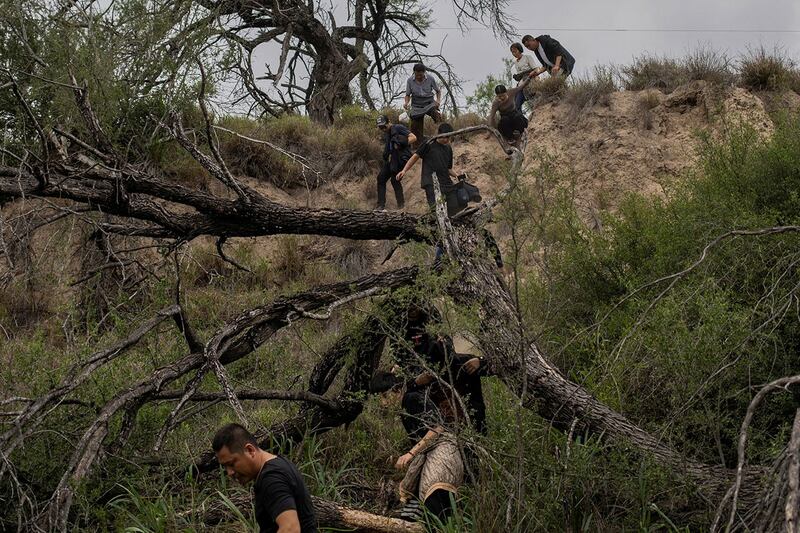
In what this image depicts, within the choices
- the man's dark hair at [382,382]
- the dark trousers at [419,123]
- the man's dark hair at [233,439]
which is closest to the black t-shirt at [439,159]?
the dark trousers at [419,123]

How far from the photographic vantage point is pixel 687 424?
21.8ft

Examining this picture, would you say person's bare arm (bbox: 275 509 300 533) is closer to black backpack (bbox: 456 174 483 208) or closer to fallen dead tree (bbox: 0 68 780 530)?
fallen dead tree (bbox: 0 68 780 530)

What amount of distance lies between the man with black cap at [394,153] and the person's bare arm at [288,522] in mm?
9300

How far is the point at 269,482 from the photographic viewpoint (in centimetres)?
473

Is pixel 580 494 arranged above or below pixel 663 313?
below

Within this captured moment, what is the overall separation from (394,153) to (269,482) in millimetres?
9642

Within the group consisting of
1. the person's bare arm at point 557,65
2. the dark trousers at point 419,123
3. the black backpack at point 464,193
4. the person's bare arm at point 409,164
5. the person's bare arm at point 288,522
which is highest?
the person's bare arm at point 557,65

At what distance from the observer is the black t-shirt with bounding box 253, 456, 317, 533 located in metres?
4.68

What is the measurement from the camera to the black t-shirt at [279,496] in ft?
15.3

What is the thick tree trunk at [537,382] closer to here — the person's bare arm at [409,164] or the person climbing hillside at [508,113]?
the person's bare arm at [409,164]

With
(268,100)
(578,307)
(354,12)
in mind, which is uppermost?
(354,12)

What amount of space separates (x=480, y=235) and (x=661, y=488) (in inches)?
87.8

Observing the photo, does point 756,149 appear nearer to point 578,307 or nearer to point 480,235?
point 578,307

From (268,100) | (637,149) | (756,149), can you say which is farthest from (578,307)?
(268,100)
